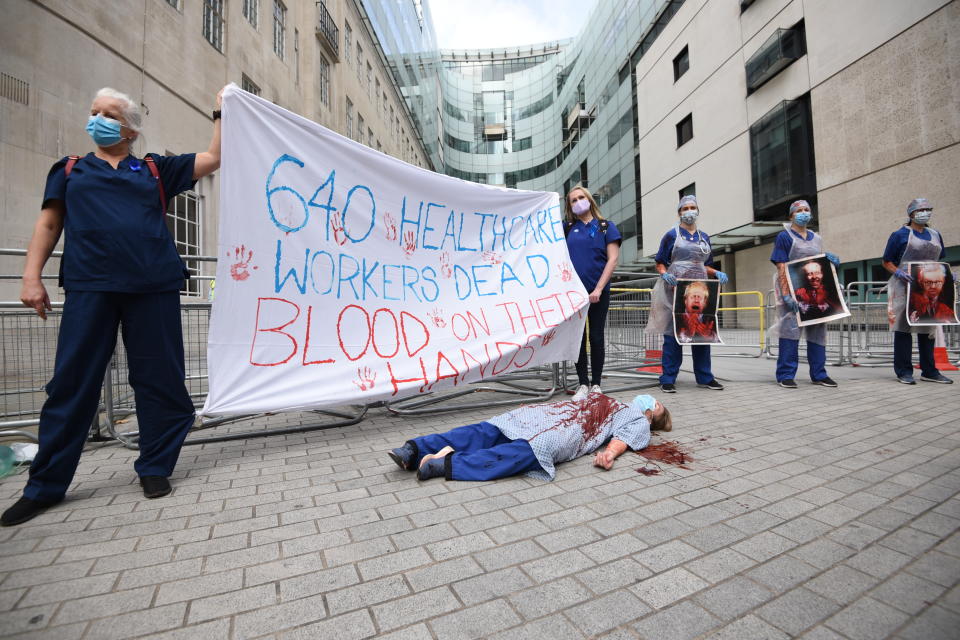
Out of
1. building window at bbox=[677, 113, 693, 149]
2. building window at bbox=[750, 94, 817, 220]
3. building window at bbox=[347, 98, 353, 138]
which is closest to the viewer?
building window at bbox=[750, 94, 817, 220]

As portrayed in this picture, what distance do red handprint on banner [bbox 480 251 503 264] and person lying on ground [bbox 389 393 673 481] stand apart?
180 centimetres

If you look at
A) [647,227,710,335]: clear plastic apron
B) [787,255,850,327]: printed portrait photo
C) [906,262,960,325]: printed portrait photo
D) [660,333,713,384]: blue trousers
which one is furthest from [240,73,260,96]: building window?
[906,262,960,325]: printed portrait photo

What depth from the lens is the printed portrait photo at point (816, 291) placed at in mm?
5285

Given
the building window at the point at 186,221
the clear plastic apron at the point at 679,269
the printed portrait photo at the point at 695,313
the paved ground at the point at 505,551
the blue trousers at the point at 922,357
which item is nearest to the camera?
the paved ground at the point at 505,551

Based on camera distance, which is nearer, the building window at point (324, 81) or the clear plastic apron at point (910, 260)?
the clear plastic apron at point (910, 260)

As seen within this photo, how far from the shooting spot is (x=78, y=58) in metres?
7.55

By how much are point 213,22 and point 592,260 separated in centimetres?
1221

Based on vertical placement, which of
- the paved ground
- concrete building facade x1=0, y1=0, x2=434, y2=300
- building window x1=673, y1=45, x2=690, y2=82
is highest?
building window x1=673, y1=45, x2=690, y2=82

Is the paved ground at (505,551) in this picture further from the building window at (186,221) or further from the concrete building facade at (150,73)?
the building window at (186,221)

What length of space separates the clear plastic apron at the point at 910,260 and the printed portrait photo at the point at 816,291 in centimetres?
122

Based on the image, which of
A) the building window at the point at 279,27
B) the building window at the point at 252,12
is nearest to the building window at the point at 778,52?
the building window at the point at 279,27

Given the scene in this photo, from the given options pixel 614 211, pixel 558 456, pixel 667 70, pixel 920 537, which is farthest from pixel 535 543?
pixel 614 211

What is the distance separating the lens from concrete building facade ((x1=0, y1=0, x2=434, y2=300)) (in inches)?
263

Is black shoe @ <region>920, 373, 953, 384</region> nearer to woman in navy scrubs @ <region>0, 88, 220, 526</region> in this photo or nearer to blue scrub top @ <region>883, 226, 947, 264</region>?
blue scrub top @ <region>883, 226, 947, 264</region>
